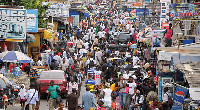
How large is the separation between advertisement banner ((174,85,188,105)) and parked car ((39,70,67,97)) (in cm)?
639

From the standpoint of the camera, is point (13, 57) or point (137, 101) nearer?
point (137, 101)

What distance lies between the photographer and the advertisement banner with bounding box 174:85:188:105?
53.2ft

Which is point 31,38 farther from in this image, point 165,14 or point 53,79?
point 53,79

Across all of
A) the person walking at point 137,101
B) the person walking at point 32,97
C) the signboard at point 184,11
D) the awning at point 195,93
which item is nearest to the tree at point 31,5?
the signboard at point 184,11

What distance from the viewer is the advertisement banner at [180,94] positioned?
16216 millimetres

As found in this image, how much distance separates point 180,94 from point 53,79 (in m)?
7.24

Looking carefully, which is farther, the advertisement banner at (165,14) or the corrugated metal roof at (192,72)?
the advertisement banner at (165,14)

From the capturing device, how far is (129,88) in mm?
19375

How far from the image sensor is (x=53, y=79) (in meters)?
21.8

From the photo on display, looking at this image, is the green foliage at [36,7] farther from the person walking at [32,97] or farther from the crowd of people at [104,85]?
the person walking at [32,97]

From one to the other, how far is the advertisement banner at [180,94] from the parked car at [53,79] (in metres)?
6.39

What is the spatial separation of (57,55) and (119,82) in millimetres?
10294

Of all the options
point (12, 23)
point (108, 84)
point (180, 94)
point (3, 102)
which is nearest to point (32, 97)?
point (3, 102)

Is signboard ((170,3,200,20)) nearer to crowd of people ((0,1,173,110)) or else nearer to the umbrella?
crowd of people ((0,1,173,110))
